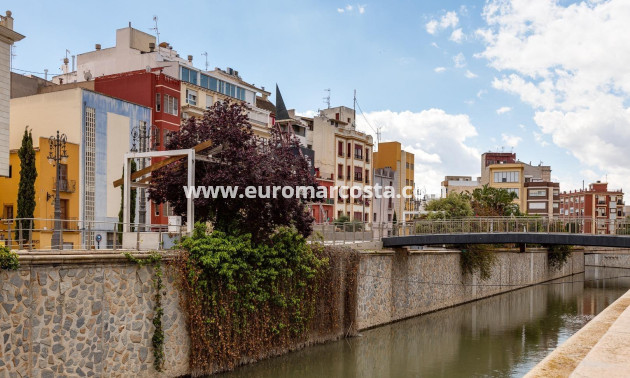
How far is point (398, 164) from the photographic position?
73438mm

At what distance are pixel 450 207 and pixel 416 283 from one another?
1506cm

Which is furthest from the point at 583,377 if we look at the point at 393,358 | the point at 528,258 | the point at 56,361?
the point at 528,258

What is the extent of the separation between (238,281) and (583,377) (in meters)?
14.3

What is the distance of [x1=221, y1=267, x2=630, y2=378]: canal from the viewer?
74.0 ft

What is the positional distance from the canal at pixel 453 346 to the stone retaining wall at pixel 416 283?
28.7 inches

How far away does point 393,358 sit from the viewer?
994 inches

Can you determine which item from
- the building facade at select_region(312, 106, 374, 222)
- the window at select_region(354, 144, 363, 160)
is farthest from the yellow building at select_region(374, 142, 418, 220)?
the window at select_region(354, 144, 363, 160)

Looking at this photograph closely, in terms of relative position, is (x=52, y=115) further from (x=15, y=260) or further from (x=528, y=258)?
(x=528, y=258)

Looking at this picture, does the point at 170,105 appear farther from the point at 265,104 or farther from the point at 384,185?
the point at 384,185

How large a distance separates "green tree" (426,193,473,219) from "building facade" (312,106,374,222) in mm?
7426

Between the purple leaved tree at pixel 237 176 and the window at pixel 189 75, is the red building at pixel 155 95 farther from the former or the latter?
the purple leaved tree at pixel 237 176

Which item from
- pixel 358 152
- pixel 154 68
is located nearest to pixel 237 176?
pixel 154 68

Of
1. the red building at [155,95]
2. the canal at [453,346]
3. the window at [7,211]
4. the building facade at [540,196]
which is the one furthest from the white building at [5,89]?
the building facade at [540,196]

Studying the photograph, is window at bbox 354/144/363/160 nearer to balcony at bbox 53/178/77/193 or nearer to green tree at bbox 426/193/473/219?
green tree at bbox 426/193/473/219
